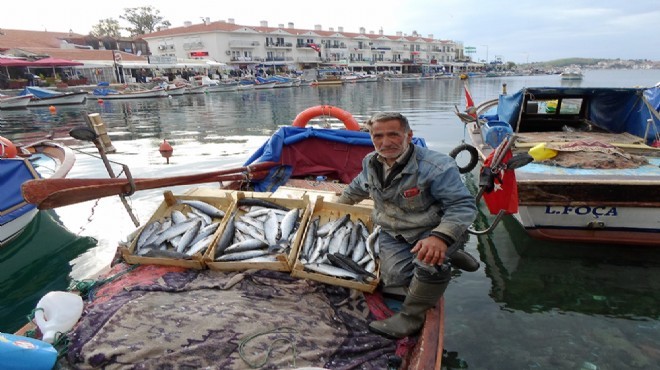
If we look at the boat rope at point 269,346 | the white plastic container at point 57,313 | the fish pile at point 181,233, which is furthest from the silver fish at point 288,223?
the white plastic container at point 57,313

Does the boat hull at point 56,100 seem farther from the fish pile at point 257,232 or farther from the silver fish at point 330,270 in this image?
the silver fish at point 330,270

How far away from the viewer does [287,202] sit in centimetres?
504

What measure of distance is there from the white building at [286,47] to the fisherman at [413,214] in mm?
61113

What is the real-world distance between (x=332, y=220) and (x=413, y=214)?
148 cm

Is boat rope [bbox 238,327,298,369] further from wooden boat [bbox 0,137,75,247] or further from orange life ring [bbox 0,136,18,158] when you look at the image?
orange life ring [bbox 0,136,18,158]

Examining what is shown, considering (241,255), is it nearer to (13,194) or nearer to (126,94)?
(13,194)

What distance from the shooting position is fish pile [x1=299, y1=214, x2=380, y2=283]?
3.80m

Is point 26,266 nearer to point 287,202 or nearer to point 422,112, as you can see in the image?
point 287,202

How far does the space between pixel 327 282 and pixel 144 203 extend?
7.34m

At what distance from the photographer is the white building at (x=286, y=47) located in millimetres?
74562

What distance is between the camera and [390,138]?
3.37 metres

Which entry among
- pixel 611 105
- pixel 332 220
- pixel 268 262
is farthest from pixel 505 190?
pixel 611 105

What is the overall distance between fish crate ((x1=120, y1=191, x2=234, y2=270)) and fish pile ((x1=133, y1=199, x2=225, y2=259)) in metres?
0.03

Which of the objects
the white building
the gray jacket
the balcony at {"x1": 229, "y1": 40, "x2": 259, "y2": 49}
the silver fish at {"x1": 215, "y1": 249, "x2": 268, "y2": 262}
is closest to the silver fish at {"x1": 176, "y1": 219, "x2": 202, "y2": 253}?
the silver fish at {"x1": 215, "y1": 249, "x2": 268, "y2": 262}
